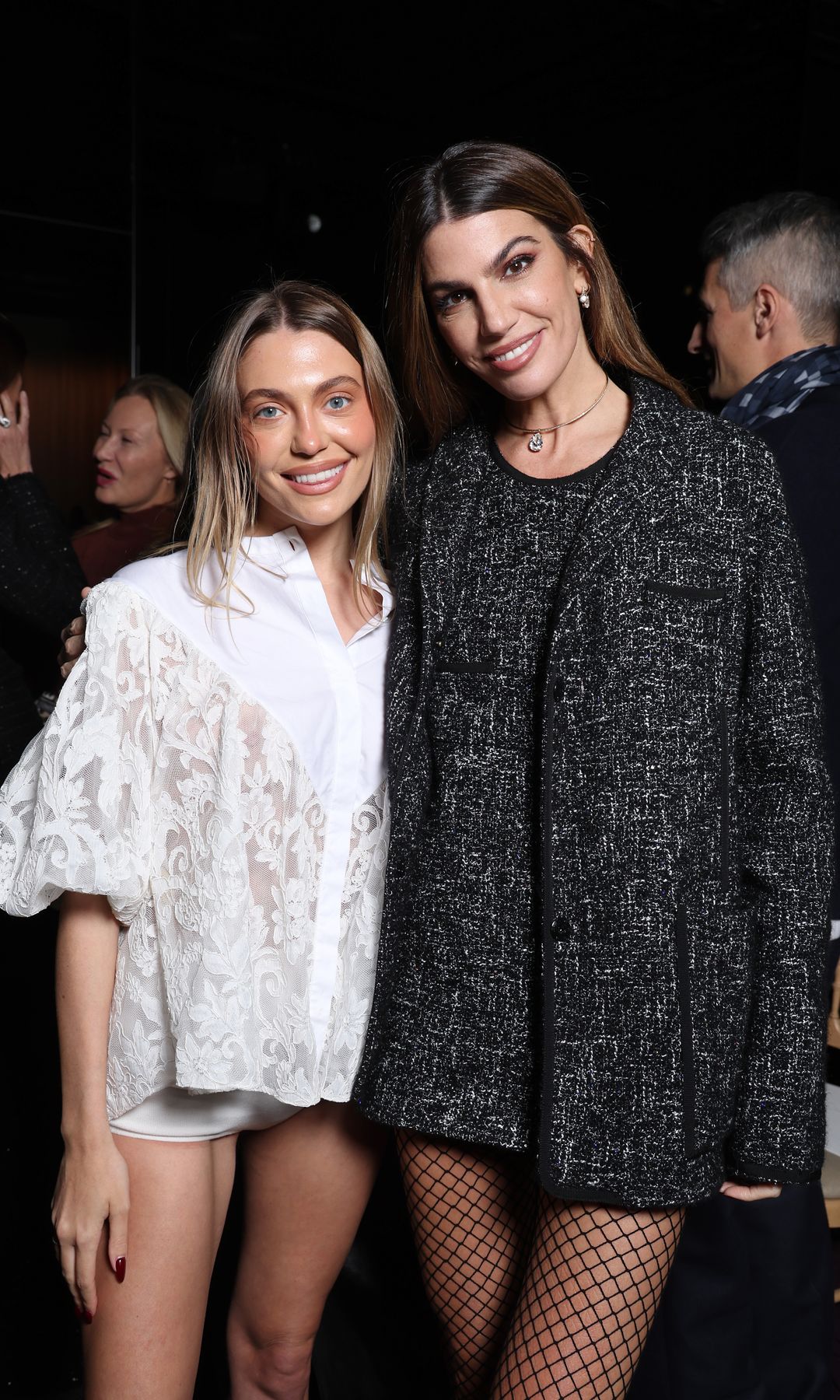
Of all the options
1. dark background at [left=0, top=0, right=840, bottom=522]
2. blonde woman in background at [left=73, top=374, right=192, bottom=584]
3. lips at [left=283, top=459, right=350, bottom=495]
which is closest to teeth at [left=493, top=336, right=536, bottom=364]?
lips at [left=283, top=459, right=350, bottom=495]

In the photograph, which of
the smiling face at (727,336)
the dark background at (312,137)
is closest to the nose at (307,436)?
the smiling face at (727,336)

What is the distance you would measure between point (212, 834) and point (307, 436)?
48 centimetres

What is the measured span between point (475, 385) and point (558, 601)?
1.49 ft

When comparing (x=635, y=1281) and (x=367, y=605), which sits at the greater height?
(x=367, y=605)

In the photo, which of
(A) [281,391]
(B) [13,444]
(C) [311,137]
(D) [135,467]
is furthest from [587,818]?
(C) [311,137]

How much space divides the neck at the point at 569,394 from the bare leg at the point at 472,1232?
2.87 feet

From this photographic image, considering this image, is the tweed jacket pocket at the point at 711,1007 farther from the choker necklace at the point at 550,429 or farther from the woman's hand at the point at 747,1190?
the choker necklace at the point at 550,429

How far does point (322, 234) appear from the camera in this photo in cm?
640

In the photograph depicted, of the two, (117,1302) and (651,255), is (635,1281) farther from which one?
(651,255)

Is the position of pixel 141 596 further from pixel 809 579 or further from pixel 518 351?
pixel 809 579

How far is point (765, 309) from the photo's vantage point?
7.25ft

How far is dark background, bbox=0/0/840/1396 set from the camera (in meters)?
4.35

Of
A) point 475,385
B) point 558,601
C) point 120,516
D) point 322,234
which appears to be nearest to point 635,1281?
point 558,601

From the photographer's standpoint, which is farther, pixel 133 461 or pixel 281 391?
pixel 133 461
